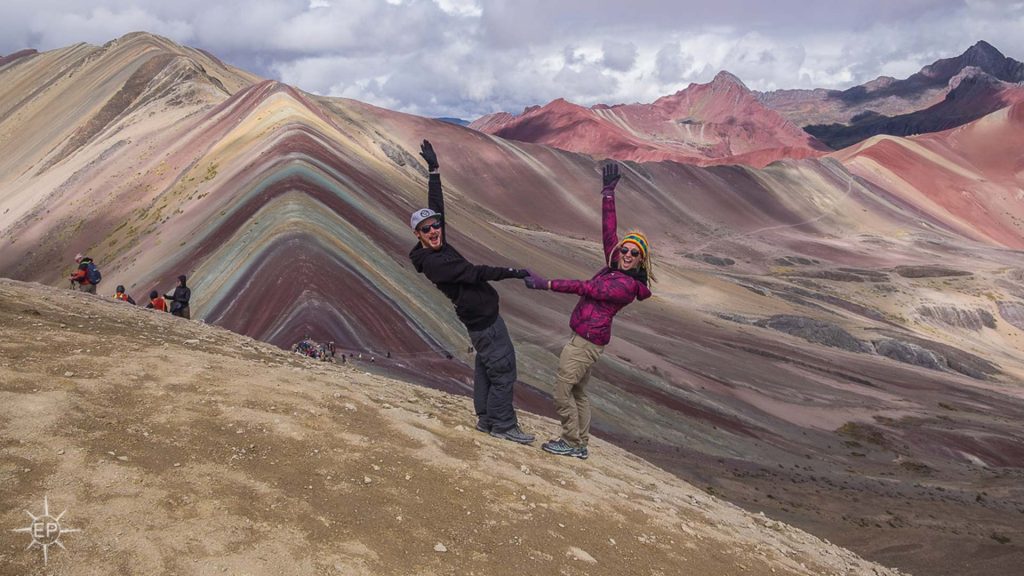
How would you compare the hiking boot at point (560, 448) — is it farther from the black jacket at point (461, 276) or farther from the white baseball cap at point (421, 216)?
the white baseball cap at point (421, 216)

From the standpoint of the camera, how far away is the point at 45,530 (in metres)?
3.49

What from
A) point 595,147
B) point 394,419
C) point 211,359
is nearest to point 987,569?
point 394,419

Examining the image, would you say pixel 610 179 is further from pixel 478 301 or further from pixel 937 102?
pixel 937 102

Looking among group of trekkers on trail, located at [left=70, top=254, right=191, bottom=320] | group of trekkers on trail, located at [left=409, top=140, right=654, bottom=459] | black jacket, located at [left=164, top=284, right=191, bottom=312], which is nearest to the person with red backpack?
group of trekkers on trail, located at [left=70, top=254, right=191, bottom=320]

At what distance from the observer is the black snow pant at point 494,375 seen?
6301 millimetres

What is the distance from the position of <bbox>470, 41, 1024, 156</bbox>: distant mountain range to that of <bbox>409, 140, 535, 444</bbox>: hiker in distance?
111408 millimetres

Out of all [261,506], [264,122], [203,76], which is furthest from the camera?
[203,76]

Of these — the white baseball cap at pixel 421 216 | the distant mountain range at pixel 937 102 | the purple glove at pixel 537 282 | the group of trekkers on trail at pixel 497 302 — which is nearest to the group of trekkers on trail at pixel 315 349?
the group of trekkers on trail at pixel 497 302

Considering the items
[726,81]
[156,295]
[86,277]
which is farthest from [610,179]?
[726,81]

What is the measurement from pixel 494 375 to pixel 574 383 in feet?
2.56

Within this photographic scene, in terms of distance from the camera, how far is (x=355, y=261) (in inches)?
632

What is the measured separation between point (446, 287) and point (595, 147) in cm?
12007

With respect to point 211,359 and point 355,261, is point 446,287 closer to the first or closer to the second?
point 211,359

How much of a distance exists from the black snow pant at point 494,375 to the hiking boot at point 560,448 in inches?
16.6
